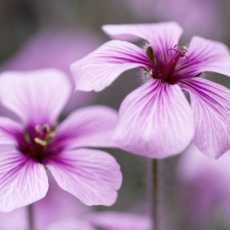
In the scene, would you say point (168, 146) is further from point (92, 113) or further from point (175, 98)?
point (92, 113)

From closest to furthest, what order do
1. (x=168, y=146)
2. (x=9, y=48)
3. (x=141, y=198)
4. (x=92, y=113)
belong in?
(x=168, y=146), (x=92, y=113), (x=141, y=198), (x=9, y=48)

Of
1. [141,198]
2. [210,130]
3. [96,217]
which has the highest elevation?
[210,130]

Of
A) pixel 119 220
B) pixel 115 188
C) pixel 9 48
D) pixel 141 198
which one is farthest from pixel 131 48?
pixel 9 48

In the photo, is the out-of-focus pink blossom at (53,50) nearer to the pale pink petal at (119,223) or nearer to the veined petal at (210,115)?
the pale pink petal at (119,223)

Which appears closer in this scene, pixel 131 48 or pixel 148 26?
pixel 131 48

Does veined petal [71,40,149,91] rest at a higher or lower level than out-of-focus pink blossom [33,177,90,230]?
higher

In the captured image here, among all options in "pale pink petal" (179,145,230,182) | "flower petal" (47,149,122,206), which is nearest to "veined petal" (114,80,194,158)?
"flower petal" (47,149,122,206)

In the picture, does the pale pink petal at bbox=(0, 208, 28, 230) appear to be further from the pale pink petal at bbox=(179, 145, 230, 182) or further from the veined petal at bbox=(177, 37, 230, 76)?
the veined petal at bbox=(177, 37, 230, 76)
